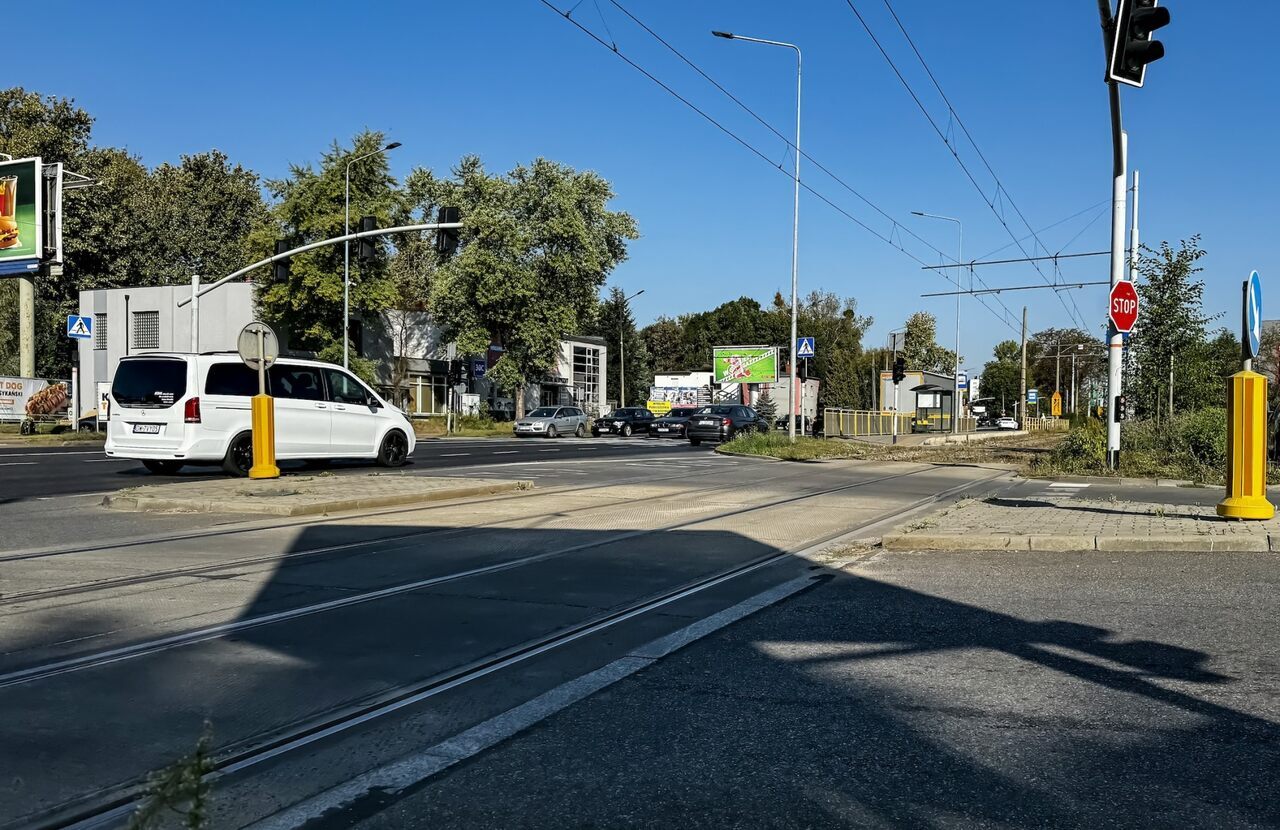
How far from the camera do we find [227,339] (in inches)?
1976

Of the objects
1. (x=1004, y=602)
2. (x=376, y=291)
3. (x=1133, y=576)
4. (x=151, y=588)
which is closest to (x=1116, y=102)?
(x=1133, y=576)

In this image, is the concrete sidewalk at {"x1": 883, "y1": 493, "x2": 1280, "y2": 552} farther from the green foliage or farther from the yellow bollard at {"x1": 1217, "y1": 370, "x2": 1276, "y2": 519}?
the green foliage

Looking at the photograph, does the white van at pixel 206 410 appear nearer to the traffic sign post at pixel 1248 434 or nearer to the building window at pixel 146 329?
the traffic sign post at pixel 1248 434

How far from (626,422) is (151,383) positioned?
35.1 metres

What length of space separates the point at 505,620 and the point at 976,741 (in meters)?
3.20

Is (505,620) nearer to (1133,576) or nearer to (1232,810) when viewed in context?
(1232,810)

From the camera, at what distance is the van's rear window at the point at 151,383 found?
15727 millimetres

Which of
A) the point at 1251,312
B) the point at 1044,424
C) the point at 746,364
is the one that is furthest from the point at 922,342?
the point at 1251,312

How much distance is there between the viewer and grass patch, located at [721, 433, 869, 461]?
27109 mm

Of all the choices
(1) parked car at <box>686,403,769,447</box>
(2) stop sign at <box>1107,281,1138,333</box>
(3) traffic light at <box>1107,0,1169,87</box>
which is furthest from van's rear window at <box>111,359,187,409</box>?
(1) parked car at <box>686,403,769,447</box>

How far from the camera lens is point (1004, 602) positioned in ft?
22.6

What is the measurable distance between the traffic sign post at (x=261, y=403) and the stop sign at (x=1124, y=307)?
14.3m

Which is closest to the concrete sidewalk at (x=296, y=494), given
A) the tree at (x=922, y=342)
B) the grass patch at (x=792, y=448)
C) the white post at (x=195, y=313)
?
the grass patch at (x=792, y=448)

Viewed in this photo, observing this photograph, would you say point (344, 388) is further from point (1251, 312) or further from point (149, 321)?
point (149, 321)
